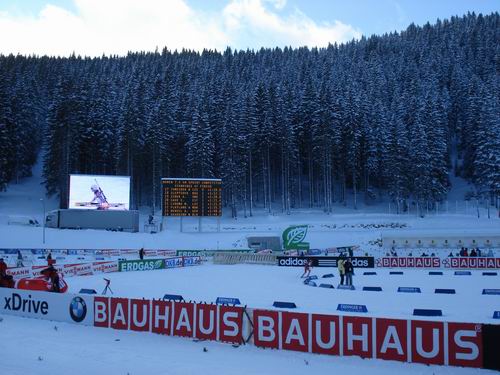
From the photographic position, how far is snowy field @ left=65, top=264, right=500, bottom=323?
17.3 meters

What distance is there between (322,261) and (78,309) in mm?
26097

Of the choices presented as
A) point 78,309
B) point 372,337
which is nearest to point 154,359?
point 372,337

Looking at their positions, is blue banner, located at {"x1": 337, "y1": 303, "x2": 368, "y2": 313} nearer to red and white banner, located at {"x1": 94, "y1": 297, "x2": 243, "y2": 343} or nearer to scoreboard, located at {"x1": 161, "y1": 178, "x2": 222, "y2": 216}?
red and white banner, located at {"x1": 94, "y1": 297, "x2": 243, "y2": 343}

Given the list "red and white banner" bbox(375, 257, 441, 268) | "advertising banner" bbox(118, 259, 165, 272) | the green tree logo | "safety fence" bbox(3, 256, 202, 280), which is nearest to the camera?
"safety fence" bbox(3, 256, 202, 280)

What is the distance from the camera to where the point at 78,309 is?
15578 mm

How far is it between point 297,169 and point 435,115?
2427cm

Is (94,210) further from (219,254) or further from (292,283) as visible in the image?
(292,283)

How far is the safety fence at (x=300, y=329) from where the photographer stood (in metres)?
10.1

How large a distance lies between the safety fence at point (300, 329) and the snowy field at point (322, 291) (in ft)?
14.0

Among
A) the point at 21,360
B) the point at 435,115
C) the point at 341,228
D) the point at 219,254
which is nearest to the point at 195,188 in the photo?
the point at 219,254

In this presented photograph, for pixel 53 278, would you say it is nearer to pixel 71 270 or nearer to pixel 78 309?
pixel 78 309

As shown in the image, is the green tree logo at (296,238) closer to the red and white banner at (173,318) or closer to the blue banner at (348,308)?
the blue banner at (348,308)

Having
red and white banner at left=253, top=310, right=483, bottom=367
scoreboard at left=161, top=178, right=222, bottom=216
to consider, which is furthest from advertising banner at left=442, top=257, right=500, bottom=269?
red and white banner at left=253, top=310, right=483, bottom=367

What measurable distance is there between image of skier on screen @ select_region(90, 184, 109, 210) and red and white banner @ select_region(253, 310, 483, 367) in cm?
4641
